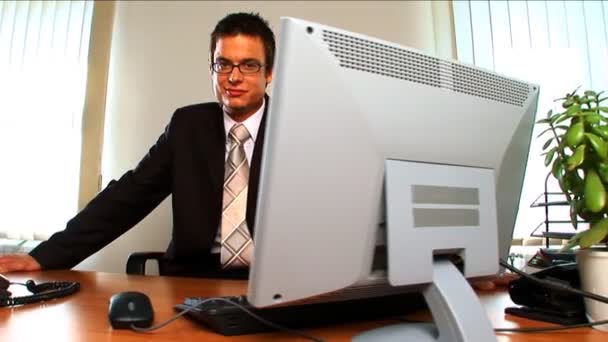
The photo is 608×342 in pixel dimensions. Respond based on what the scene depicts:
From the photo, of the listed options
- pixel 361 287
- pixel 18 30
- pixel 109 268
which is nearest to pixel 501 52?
pixel 361 287

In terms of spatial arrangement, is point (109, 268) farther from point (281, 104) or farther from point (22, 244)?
point (281, 104)

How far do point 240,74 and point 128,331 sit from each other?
96 cm

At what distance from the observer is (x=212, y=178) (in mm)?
1362

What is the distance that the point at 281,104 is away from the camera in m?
0.44

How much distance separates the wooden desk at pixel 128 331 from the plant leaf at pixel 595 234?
0.44 ft

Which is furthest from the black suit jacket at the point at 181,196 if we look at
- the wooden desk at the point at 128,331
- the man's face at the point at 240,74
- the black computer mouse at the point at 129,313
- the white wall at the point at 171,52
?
the white wall at the point at 171,52

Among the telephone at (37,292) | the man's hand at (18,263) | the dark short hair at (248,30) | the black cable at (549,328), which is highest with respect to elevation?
the dark short hair at (248,30)

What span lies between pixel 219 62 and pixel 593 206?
3.77 ft

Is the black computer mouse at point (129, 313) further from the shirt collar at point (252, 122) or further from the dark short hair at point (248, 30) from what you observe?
the dark short hair at point (248, 30)

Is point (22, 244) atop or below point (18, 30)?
below

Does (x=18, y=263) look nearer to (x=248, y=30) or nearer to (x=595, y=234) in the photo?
(x=248, y=30)

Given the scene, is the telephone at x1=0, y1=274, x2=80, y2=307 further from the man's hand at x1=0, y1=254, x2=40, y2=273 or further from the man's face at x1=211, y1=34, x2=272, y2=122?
the man's face at x1=211, y1=34, x2=272, y2=122

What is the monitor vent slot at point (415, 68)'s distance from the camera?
0.48 m

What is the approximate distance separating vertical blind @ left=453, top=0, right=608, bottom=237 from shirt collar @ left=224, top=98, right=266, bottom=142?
1187 mm
